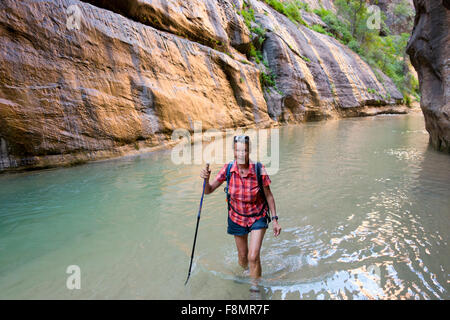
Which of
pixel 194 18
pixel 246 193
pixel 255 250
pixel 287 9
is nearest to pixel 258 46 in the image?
pixel 194 18

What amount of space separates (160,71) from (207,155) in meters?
4.19

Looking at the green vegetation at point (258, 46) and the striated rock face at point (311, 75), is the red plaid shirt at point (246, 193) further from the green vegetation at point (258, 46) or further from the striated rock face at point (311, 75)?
the green vegetation at point (258, 46)

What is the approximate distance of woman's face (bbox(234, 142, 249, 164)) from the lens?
2484 mm

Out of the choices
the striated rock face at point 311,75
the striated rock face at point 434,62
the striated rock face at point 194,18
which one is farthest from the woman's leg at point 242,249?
the striated rock face at point 311,75

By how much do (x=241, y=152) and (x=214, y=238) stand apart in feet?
5.17

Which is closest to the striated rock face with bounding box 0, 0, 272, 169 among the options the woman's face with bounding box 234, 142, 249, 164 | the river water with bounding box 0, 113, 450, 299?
the river water with bounding box 0, 113, 450, 299

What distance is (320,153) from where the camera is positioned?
356 inches

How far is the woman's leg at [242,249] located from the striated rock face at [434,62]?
7.69 meters

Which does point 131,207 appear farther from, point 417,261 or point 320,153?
point 320,153

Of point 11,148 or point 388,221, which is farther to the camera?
point 11,148

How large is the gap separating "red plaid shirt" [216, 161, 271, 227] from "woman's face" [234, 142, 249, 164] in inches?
3.6

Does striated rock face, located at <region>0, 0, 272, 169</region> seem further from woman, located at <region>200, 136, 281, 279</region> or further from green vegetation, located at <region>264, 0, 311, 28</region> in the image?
green vegetation, located at <region>264, 0, 311, 28</region>

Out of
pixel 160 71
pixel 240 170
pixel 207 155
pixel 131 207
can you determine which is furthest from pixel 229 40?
pixel 240 170
